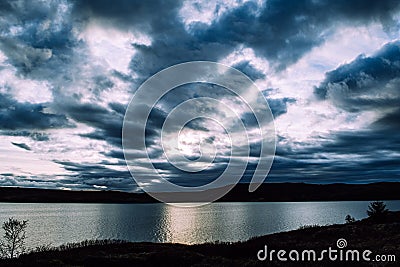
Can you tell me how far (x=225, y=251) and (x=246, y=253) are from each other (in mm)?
3045

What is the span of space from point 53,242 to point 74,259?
48607 mm

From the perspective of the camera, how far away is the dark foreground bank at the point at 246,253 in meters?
31.1

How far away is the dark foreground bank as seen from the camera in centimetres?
3112

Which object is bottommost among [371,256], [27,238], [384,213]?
[27,238]

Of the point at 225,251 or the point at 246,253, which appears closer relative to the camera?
the point at 246,253

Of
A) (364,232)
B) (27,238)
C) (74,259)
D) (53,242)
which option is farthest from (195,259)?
(27,238)

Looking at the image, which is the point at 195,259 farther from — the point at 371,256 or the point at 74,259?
the point at 371,256

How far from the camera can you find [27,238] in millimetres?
83750

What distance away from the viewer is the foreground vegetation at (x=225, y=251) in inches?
1256

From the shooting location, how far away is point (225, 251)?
4300cm

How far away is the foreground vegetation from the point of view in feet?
105

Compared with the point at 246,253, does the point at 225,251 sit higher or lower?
lower

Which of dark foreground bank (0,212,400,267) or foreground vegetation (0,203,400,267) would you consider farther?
foreground vegetation (0,203,400,267)

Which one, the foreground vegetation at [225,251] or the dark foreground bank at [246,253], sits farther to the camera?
the foreground vegetation at [225,251]
